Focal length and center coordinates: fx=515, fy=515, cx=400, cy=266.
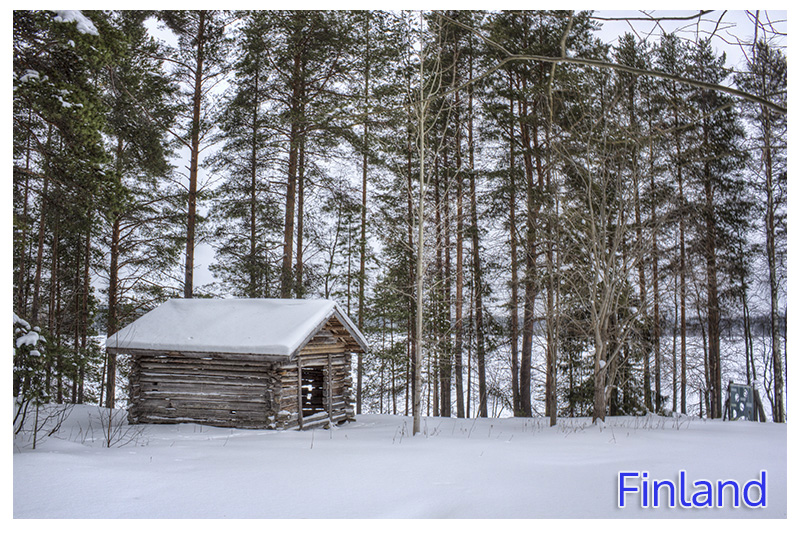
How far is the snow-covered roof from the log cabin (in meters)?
0.02

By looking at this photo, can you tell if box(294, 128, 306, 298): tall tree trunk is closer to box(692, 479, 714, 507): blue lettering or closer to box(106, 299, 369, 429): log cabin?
box(106, 299, 369, 429): log cabin

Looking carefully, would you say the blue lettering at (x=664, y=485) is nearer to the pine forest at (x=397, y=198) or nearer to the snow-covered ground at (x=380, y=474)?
the snow-covered ground at (x=380, y=474)

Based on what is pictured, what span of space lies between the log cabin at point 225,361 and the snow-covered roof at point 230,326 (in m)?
0.02

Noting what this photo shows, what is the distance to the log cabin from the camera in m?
10.5

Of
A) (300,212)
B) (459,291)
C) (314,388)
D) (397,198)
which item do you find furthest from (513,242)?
(314,388)

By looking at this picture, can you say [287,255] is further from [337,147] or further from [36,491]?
[36,491]

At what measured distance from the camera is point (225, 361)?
426 inches

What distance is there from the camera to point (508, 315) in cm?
1625

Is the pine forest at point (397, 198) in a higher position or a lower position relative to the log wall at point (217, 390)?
higher

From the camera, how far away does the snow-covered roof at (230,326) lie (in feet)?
34.0

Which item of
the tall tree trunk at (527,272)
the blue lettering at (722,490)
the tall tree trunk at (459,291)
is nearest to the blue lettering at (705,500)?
the blue lettering at (722,490)

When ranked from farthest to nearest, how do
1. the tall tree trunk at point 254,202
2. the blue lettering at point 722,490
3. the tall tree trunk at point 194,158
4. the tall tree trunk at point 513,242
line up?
the tall tree trunk at point 513,242 < the tall tree trunk at point 254,202 < the tall tree trunk at point 194,158 < the blue lettering at point 722,490

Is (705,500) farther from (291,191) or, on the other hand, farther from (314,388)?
(291,191)
